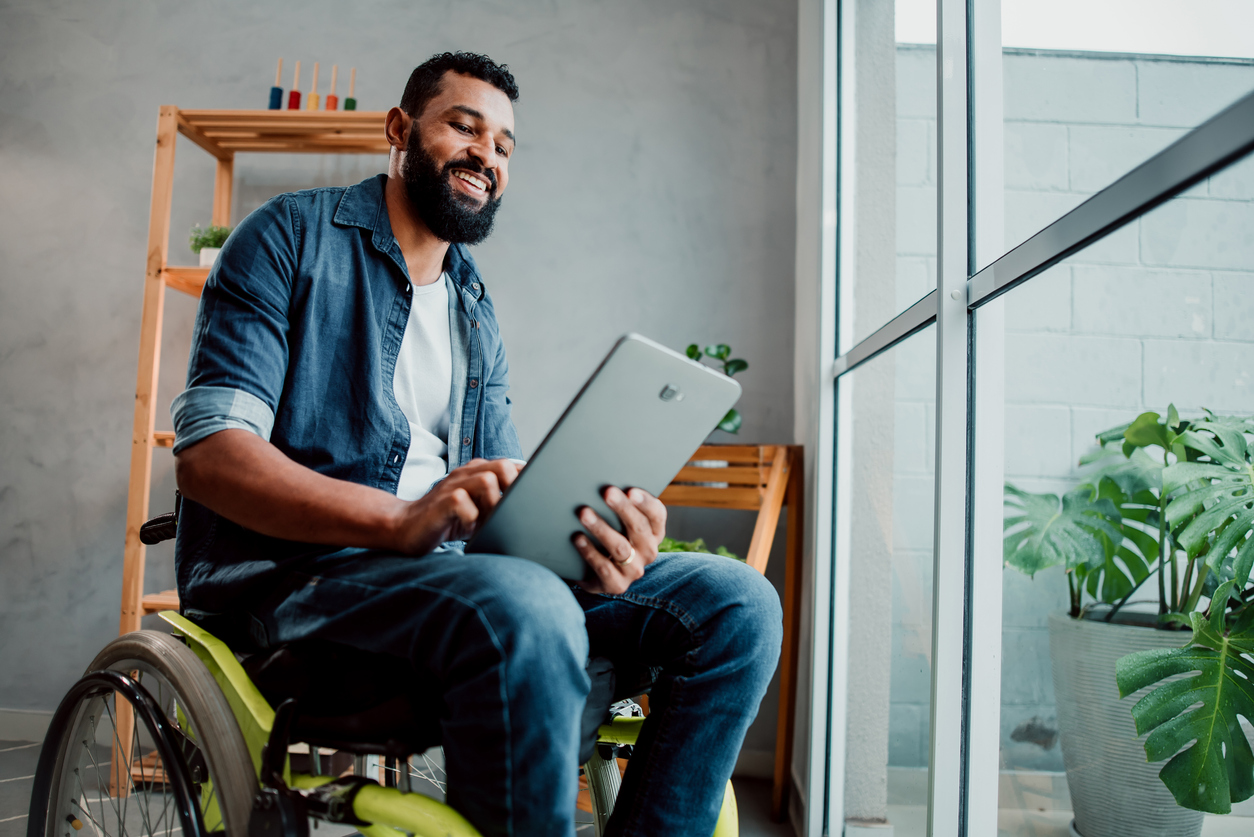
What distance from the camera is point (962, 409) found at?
38.7 inches

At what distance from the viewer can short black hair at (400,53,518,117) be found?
3.73 ft

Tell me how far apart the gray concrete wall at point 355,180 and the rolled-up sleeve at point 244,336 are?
1.36 m

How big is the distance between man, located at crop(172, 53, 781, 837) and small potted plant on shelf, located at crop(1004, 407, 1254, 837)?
319 millimetres

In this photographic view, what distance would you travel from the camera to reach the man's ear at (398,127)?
1.16 m

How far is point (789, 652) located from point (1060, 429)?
4.19ft

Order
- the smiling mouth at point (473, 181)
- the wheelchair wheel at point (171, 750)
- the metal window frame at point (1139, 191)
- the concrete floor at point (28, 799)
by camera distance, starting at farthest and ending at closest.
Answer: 1. the concrete floor at point (28, 799)
2. the smiling mouth at point (473, 181)
3. the wheelchair wheel at point (171, 750)
4. the metal window frame at point (1139, 191)

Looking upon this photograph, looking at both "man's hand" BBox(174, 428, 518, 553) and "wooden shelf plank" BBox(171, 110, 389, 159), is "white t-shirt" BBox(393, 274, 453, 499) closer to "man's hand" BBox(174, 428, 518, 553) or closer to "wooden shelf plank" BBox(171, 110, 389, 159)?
"man's hand" BBox(174, 428, 518, 553)

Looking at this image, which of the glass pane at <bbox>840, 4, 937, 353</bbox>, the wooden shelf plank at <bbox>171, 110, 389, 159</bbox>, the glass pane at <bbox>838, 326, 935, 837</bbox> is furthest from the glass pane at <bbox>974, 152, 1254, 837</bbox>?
the wooden shelf plank at <bbox>171, 110, 389, 159</bbox>

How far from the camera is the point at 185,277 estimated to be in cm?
202

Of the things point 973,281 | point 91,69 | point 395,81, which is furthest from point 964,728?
point 91,69

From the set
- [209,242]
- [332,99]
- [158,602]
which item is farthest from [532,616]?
[332,99]

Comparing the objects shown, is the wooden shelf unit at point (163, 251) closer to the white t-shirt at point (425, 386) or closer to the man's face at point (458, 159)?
the man's face at point (458, 159)

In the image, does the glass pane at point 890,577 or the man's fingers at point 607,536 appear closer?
the man's fingers at point 607,536

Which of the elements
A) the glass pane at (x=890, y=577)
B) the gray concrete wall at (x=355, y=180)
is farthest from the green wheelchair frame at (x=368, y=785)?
the gray concrete wall at (x=355, y=180)
